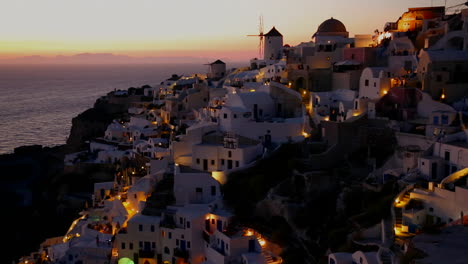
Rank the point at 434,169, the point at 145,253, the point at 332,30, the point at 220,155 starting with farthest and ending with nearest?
the point at 332,30 < the point at 220,155 < the point at 145,253 < the point at 434,169

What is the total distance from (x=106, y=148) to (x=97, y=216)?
14.3m

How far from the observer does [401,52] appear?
109ft

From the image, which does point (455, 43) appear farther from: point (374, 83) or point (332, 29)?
point (332, 29)

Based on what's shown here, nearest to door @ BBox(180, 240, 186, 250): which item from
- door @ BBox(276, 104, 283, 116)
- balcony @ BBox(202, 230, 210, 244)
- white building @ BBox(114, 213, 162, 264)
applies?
balcony @ BBox(202, 230, 210, 244)

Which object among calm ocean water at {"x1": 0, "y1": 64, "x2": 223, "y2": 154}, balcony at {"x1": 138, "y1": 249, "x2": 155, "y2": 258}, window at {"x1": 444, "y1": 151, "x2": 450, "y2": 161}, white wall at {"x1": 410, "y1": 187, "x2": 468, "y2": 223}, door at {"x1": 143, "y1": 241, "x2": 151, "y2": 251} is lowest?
calm ocean water at {"x1": 0, "y1": 64, "x2": 223, "y2": 154}

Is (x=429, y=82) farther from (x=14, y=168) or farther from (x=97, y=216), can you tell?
(x=14, y=168)

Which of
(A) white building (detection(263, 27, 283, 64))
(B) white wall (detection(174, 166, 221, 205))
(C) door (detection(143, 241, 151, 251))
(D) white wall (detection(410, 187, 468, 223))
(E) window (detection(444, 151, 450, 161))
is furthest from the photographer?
(A) white building (detection(263, 27, 283, 64))

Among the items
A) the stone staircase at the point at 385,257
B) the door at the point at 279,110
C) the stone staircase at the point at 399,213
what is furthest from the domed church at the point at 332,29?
the stone staircase at the point at 385,257

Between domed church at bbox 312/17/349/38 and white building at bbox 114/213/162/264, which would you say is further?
domed church at bbox 312/17/349/38

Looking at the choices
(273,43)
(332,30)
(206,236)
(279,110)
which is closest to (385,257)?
(206,236)

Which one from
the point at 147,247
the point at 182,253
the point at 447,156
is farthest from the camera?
the point at 147,247

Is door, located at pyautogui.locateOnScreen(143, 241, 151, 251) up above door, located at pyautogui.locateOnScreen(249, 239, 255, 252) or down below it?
below

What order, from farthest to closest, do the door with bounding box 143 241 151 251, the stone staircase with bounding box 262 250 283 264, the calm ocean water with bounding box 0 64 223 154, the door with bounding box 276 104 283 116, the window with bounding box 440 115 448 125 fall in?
the calm ocean water with bounding box 0 64 223 154 → the door with bounding box 276 104 283 116 → the door with bounding box 143 241 151 251 → the window with bounding box 440 115 448 125 → the stone staircase with bounding box 262 250 283 264

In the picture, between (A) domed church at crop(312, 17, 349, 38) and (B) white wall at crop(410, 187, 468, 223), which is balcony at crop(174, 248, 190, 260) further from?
(A) domed church at crop(312, 17, 349, 38)
